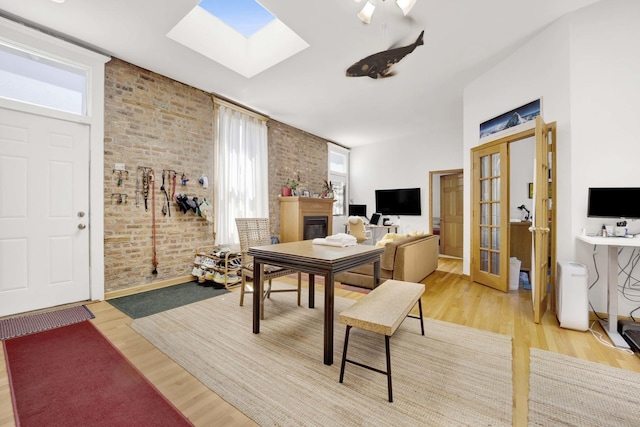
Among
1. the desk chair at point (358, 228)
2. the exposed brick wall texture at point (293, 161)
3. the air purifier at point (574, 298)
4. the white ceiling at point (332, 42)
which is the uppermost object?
the white ceiling at point (332, 42)

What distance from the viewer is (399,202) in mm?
7039

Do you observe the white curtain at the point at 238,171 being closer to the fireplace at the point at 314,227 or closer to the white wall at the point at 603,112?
the fireplace at the point at 314,227

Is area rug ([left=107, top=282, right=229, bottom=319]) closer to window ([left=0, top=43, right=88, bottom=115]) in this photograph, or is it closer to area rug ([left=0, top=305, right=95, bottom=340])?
area rug ([left=0, top=305, right=95, bottom=340])

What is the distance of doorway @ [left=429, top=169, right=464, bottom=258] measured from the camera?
640 centimetres

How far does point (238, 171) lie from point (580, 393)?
4846 mm

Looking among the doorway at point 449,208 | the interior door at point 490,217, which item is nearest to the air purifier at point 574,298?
the interior door at point 490,217

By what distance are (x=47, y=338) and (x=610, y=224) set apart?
5359 mm

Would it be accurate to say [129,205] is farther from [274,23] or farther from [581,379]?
[581,379]

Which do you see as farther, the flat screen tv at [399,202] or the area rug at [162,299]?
the flat screen tv at [399,202]

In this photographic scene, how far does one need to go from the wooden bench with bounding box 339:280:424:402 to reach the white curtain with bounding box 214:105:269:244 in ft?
10.8

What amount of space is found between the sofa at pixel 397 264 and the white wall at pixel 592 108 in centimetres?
158

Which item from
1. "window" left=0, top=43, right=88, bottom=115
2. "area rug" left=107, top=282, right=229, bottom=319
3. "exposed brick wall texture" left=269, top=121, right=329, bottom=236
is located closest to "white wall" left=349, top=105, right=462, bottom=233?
"exposed brick wall texture" left=269, top=121, right=329, bottom=236

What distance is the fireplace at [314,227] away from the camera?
19.0 feet

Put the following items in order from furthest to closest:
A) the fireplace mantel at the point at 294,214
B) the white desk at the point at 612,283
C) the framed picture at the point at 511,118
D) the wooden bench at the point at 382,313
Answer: the fireplace mantel at the point at 294,214 < the framed picture at the point at 511,118 < the white desk at the point at 612,283 < the wooden bench at the point at 382,313
